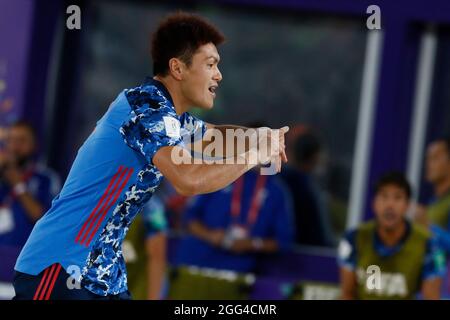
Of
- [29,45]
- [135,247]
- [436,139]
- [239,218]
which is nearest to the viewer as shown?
[135,247]

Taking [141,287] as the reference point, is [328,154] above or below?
above

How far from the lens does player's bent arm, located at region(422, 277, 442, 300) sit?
7.24 m

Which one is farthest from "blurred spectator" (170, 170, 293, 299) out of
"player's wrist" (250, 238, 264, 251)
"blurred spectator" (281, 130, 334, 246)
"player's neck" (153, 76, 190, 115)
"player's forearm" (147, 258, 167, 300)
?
"player's neck" (153, 76, 190, 115)

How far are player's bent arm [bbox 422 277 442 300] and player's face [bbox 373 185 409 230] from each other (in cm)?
42

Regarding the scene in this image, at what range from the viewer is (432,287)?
727 centimetres

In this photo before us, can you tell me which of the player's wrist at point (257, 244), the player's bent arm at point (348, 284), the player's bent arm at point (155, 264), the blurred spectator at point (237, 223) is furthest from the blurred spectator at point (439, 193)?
the player's bent arm at point (155, 264)

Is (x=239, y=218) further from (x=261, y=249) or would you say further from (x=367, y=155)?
(x=367, y=155)

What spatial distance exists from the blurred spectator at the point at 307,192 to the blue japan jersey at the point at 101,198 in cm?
470

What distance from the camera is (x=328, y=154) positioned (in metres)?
9.61

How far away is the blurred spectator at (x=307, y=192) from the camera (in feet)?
30.6

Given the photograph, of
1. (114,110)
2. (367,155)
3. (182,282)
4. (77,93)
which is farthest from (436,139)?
(114,110)

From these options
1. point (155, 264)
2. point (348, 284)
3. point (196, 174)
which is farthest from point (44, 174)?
point (196, 174)

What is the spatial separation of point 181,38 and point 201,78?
0.19 metres

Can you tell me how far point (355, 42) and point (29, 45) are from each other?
279cm
